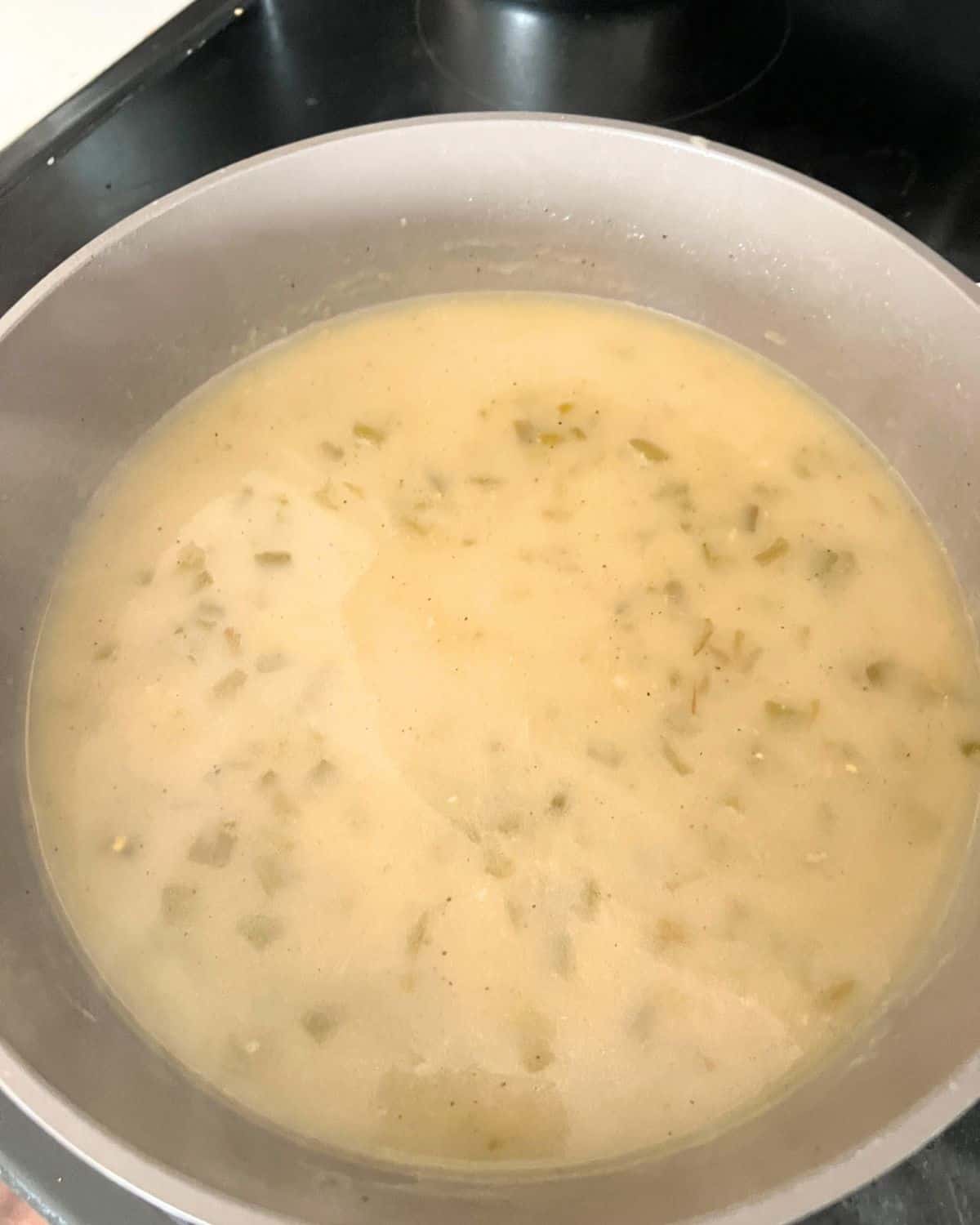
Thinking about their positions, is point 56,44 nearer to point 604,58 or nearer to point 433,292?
point 433,292

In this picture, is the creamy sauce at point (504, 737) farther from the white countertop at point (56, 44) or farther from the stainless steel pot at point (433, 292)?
the white countertop at point (56, 44)

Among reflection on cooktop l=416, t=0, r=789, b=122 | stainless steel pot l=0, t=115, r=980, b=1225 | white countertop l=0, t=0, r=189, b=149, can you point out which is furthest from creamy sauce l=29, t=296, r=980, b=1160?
white countertop l=0, t=0, r=189, b=149

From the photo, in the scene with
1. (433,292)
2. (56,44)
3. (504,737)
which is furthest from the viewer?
(433,292)

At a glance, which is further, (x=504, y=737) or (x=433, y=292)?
(x=433, y=292)

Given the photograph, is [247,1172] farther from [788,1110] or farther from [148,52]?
[148,52]

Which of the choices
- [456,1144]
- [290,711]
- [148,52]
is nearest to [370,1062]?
[456,1144]

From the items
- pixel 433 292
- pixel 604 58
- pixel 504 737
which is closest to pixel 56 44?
pixel 433 292

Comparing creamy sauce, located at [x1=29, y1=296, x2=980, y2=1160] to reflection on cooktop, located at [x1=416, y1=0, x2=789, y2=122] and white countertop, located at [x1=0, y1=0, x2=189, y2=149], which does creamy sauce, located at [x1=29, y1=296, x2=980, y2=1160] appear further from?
white countertop, located at [x1=0, y1=0, x2=189, y2=149]
